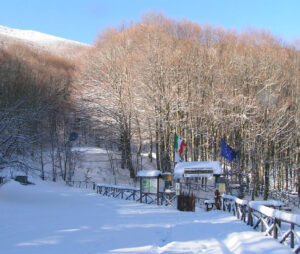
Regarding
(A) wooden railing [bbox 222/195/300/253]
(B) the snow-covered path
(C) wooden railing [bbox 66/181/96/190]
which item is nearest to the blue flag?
(A) wooden railing [bbox 222/195/300/253]

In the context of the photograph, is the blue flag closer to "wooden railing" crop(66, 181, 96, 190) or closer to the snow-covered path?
the snow-covered path

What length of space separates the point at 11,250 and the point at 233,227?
6620 mm

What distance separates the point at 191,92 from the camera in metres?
31.3

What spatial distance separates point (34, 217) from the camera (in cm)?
1150

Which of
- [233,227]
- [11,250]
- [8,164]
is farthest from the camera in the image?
[8,164]

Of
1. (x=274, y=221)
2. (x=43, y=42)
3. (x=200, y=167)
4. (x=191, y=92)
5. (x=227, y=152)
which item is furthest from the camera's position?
(x=43, y=42)

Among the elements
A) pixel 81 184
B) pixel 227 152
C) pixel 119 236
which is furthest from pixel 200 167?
pixel 81 184

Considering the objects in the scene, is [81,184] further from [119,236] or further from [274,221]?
[274,221]

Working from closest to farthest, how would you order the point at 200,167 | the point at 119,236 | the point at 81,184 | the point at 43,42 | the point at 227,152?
1. the point at 119,236
2. the point at 200,167
3. the point at 227,152
4. the point at 81,184
5. the point at 43,42

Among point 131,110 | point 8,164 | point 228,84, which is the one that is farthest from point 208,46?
point 8,164

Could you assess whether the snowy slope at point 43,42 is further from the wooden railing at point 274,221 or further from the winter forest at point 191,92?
the wooden railing at point 274,221

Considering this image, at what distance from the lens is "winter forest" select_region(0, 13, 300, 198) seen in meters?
29.0

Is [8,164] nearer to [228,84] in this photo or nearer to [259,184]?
[228,84]

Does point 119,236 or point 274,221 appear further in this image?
point 119,236
